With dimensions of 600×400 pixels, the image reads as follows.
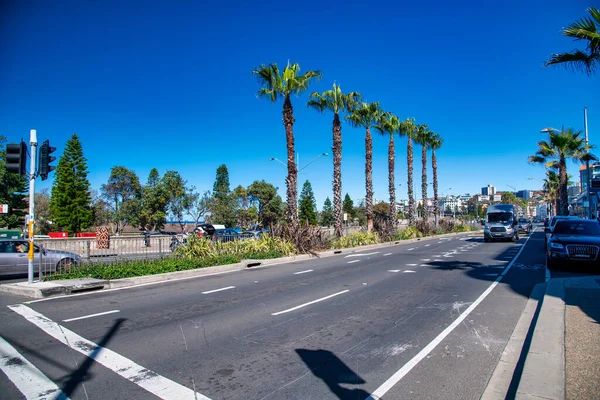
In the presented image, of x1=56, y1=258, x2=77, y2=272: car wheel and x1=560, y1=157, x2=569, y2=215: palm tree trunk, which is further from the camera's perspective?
x1=560, y1=157, x2=569, y2=215: palm tree trunk

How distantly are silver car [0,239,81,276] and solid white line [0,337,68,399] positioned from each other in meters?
8.26

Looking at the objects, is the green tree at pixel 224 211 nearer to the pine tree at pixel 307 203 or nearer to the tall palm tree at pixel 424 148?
the pine tree at pixel 307 203

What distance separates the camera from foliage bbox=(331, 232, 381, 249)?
2473cm

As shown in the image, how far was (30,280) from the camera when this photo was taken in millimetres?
10906

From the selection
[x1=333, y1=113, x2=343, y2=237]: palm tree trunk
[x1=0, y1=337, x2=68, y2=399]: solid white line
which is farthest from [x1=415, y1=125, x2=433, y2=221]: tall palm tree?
[x1=0, y1=337, x2=68, y2=399]: solid white line

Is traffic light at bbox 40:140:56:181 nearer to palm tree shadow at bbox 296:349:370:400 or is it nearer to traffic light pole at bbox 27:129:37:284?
traffic light pole at bbox 27:129:37:284

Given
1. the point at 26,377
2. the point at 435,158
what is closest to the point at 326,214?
the point at 435,158

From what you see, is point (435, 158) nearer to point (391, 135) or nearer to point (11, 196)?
point (391, 135)

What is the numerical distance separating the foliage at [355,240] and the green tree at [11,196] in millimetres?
38116

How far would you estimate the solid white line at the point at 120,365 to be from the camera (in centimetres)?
436

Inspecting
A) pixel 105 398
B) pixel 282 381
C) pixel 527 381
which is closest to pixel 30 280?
pixel 105 398

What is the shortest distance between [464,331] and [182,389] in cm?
475

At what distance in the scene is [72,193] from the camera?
2072 inches

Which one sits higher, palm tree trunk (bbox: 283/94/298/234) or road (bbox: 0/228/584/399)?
palm tree trunk (bbox: 283/94/298/234)
